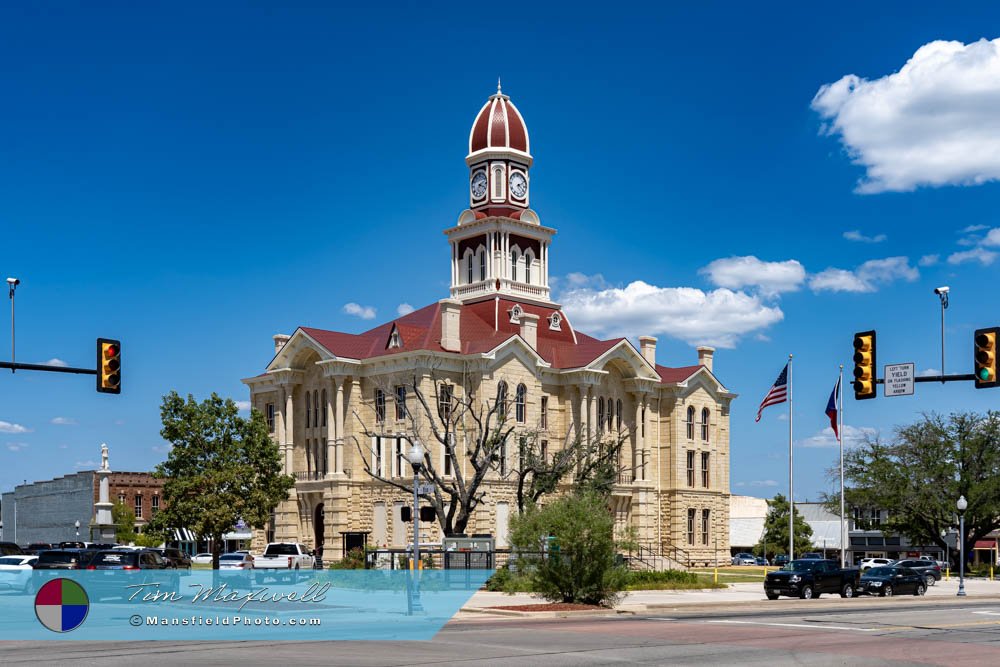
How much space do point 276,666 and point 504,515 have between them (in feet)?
→ 165

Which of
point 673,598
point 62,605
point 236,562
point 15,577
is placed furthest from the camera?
point 236,562

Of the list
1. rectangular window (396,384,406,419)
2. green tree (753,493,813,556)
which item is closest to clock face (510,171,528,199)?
rectangular window (396,384,406,419)

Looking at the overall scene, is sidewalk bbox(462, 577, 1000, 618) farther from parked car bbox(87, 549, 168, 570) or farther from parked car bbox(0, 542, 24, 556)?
A: parked car bbox(0, 542, 24, 556)

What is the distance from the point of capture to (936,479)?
78.5 meters

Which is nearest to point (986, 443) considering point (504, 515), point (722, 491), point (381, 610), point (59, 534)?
point (722, 491)

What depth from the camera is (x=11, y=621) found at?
92.1 feet

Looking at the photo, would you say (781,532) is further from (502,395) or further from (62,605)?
(62,605)

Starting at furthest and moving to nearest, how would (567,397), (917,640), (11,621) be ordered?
(567,397) < (11,621) < (917,640)

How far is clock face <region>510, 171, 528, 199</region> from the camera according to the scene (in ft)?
261

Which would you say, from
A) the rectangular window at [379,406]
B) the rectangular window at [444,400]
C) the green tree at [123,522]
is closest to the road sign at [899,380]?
the rectangular window at [444,400]

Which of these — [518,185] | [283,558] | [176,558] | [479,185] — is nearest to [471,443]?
[283,558]

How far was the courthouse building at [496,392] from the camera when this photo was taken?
6844 centimetres

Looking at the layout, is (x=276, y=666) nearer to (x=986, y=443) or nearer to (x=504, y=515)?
(x=504, y=515)

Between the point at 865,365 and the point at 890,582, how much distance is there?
968 inches
